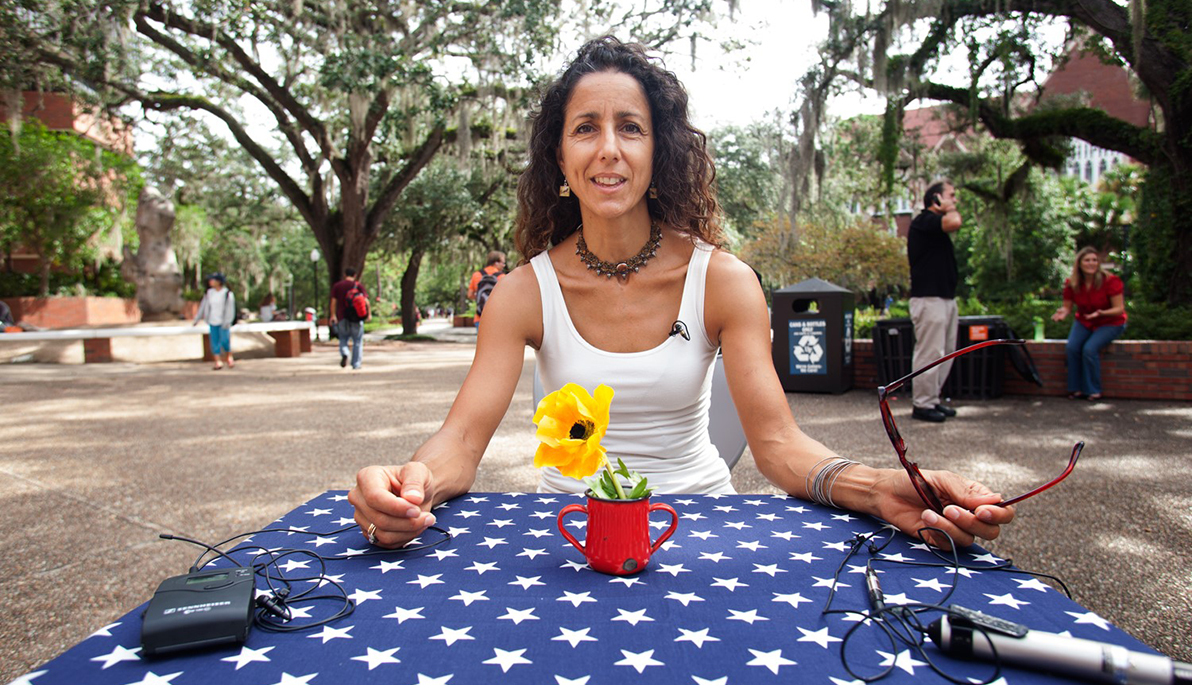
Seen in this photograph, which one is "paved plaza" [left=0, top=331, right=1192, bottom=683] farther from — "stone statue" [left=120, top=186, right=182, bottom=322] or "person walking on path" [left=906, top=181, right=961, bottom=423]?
"stone statue" [left=120, top=186, right=182, bottom=322]

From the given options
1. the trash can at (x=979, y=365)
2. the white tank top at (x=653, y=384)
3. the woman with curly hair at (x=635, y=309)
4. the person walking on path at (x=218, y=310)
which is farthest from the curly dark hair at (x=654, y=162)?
the person walking on path at (x=218, y=310)

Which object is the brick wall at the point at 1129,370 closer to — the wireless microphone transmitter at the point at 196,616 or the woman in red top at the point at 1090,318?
the woman in red top at the point at 1090,318

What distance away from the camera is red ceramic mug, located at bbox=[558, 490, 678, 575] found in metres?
1.13

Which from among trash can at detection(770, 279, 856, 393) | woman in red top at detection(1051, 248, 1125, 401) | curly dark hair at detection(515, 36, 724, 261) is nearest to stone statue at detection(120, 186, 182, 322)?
trash can at detection(770, 279, 856, 393)

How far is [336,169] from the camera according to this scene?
15.4 m

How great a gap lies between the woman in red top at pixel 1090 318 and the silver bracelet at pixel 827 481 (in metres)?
7.04

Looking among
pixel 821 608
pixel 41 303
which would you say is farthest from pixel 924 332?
pixel 41 303

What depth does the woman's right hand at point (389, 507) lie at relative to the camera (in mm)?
1257

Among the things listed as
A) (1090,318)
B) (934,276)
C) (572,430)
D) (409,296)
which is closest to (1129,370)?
(1090,318)

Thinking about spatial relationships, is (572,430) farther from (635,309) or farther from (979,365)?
(979,365)

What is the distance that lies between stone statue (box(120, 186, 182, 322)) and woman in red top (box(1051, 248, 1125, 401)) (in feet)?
65.2

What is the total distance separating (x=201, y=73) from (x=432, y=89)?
489 cm

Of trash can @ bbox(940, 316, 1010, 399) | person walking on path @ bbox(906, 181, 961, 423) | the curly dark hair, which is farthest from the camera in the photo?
trash can @ bbox(940, 316, 1010, 399)

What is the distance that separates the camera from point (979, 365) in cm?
780
